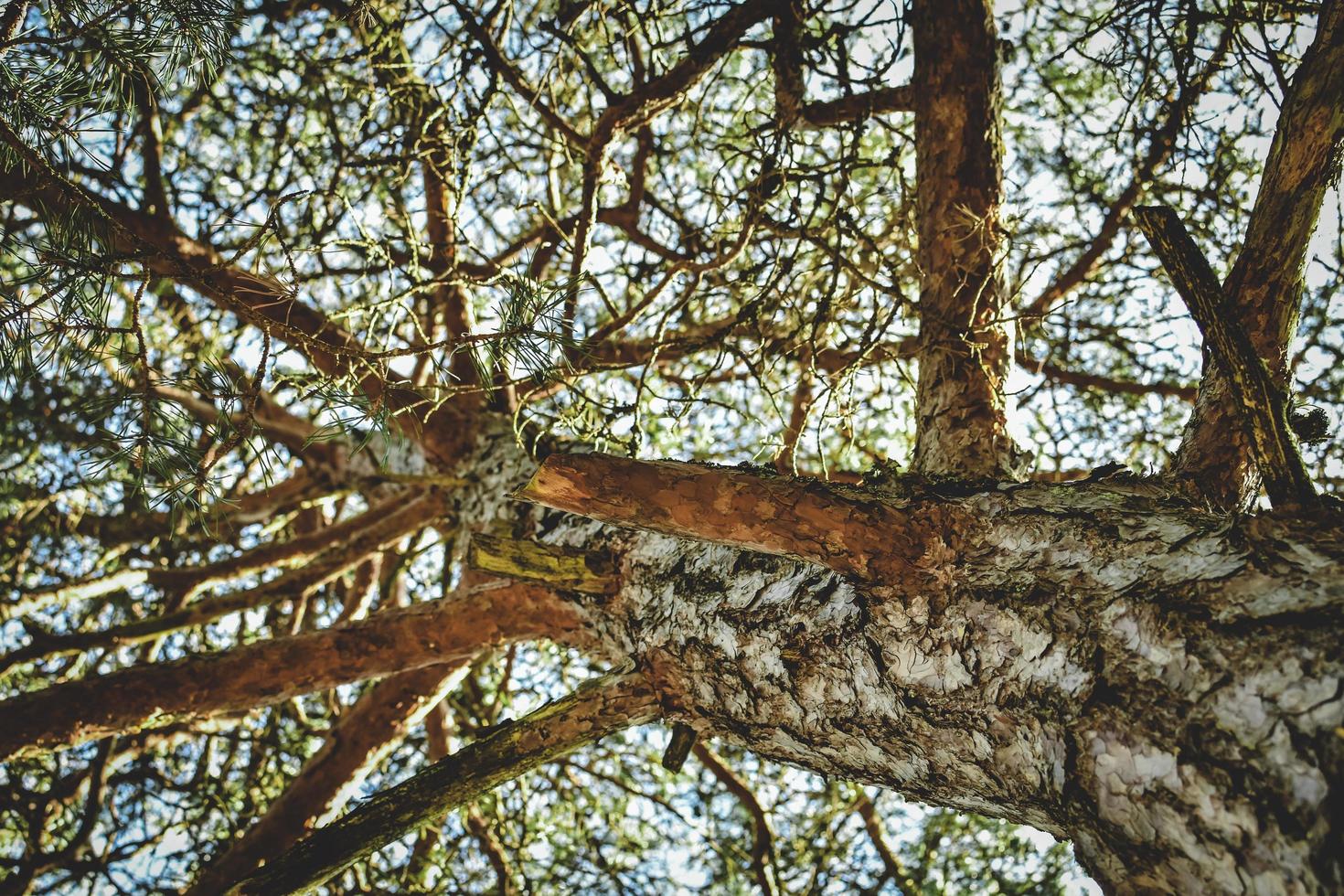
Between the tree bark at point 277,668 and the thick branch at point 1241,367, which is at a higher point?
the tree bark at point 277,668

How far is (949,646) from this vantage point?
1.19 metres

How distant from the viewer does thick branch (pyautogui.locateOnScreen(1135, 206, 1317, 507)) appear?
1042 mm

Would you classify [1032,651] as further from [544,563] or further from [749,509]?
[544,563]

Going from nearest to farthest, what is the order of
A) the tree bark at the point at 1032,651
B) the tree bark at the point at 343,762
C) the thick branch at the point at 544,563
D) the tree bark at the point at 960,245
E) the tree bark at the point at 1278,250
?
the tree bark at the point at 1032,651 < the tree bark at the point at 1278,250 < the thick branch at the point at 544,563 < the tree bark at the point at 960,245 < the tree bark at the point at 343,762

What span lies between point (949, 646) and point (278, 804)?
7.48 ft

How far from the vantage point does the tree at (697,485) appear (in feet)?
3.43

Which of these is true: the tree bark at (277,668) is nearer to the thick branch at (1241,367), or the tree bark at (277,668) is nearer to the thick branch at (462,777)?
the thick branch at (462,777)

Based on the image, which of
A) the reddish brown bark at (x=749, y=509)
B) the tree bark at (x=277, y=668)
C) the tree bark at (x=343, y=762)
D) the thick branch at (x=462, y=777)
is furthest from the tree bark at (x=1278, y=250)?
the tree bark at (x=343, y=762)

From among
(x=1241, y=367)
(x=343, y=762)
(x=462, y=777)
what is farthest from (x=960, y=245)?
(x=343, y=762)

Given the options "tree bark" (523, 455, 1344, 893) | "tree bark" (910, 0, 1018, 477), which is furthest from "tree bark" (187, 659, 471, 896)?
"tree bark" (910, 0, 1018, 477)

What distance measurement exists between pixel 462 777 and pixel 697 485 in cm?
68

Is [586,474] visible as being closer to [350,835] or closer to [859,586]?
[859,586]

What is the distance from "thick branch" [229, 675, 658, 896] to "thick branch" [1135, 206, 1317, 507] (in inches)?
43.2

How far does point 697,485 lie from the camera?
4.17 ft
